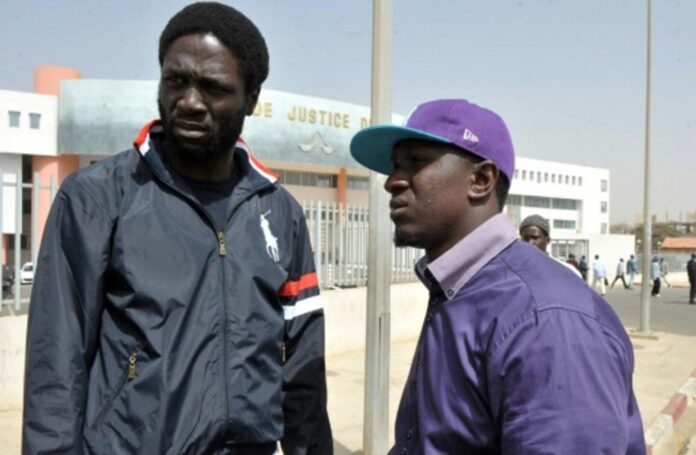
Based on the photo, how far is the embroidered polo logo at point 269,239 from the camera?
1.98 meters

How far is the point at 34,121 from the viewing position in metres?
29.1

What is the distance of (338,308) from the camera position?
8.16 meters

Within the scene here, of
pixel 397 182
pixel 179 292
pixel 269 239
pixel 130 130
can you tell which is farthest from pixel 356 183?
pixel 397 182

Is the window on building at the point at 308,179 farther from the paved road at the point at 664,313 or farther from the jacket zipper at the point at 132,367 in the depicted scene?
the jacket zipper at the point at 132,367

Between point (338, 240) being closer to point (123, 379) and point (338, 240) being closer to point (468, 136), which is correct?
point (123, 379)

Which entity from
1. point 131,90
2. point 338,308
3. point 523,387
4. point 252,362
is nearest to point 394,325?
point 338,308

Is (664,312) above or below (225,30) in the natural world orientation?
below

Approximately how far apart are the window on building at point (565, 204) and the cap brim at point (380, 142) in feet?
234

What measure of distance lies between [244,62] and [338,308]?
21.0ft

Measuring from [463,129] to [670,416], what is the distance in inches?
226

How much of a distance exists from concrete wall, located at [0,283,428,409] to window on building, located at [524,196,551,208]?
5816 cm

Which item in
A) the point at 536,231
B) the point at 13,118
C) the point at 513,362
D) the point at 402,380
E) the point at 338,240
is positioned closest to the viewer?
the point at 513,362

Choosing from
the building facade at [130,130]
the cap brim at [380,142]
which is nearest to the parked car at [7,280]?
the cap brim at [380,142]

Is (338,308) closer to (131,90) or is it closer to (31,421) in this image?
(31,421)
